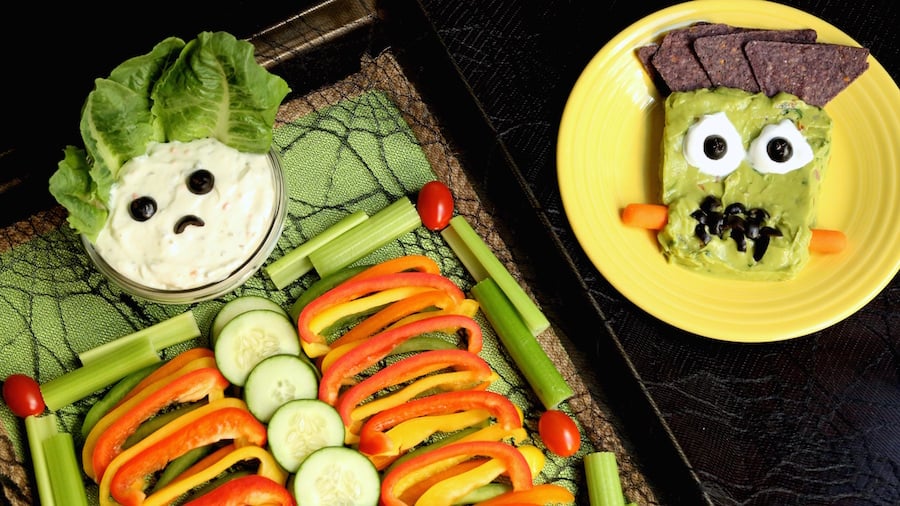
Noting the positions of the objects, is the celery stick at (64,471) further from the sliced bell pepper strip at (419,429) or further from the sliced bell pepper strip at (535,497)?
the sliced bell pepper strip at (535,497)

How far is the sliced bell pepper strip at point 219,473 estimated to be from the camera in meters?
2.31

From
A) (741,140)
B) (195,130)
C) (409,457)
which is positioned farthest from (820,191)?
(195,130)

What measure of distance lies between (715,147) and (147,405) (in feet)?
5.83

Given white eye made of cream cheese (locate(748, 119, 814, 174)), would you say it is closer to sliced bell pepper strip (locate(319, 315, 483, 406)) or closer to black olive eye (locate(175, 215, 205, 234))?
sliced bell pepper strip (locate(319, 315, 483, 406))

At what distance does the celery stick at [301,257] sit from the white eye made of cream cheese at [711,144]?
1.02 m

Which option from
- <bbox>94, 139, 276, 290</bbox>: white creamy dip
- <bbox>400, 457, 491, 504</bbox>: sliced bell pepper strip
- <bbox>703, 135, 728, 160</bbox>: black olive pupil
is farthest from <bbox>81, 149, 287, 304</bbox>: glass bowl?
<bbox>703, 135, 728, 160</bbox>: black olive pupil

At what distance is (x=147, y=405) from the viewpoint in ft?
7.72

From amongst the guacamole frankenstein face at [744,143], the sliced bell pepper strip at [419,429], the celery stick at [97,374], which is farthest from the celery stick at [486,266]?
the celery stick at [97,374]

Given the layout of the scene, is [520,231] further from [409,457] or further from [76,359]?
[76,359]

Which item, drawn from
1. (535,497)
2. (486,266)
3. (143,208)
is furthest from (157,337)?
(535,497)

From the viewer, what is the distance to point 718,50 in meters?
2.63

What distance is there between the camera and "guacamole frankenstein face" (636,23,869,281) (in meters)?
2.54

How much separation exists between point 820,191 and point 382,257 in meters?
1.39

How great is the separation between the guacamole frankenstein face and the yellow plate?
64 mm
